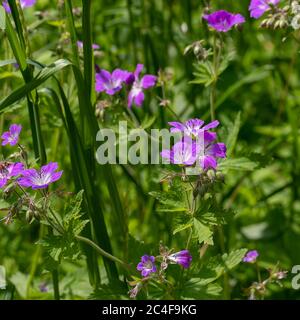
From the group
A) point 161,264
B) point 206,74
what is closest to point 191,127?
point 161,264

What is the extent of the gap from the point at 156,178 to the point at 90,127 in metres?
0.55

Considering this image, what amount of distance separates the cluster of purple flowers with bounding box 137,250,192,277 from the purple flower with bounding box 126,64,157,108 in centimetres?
72

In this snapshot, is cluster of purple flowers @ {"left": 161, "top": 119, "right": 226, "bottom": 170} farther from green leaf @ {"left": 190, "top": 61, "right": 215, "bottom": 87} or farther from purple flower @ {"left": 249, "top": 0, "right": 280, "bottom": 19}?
purple flower @ {"left": 249, "top": 0, "right": 280, "bottom": 19}

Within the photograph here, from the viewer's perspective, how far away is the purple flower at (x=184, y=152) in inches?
75.0

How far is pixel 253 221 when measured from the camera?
3.42 m

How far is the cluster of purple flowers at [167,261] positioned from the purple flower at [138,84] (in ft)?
2.37

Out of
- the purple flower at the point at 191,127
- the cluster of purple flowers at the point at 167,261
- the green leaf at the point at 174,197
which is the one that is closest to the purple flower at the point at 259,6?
the purple flower at the point at 191,127

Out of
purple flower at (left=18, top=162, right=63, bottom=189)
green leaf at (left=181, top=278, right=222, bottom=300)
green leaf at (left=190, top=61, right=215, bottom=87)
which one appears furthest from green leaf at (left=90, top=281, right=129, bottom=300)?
green leaf at (left=190, top=61, right=215, bottom=87)

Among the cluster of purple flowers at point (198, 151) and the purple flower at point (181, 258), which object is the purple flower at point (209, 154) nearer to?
the cluster of purple flowers at point (198, 151)

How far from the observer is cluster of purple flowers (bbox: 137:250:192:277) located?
200 cm

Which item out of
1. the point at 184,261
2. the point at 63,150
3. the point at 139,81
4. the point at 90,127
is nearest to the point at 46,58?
the point at 63,150

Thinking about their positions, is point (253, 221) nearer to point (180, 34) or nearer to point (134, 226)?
point (134, 226)

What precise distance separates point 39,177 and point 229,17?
2.98ft
